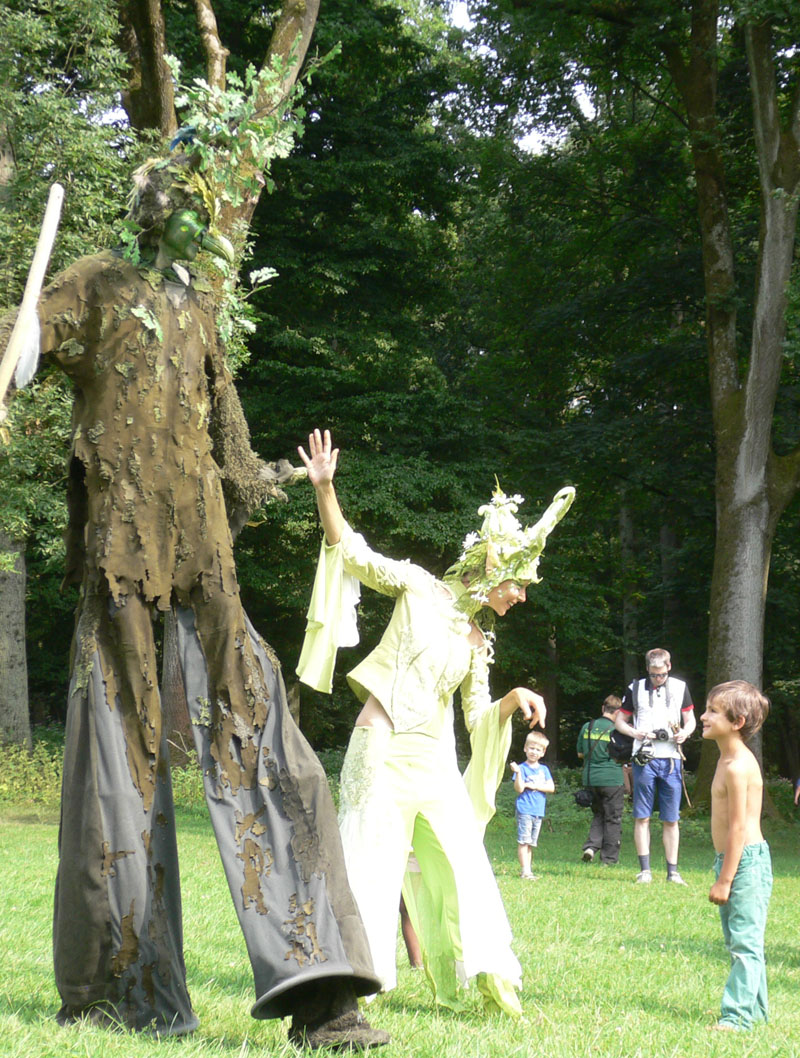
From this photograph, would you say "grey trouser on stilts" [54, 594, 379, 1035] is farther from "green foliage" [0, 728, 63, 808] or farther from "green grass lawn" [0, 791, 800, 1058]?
"green foliage" [0, 728, 63, 808]

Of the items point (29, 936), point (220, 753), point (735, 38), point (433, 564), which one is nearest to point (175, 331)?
point (220, 753)

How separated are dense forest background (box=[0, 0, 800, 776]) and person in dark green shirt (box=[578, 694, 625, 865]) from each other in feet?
25.3

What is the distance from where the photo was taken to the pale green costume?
5.12m

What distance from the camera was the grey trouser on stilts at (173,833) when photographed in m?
3.93

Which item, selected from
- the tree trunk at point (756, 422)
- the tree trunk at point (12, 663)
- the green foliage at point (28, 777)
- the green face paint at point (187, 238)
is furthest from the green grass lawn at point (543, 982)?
the tree trunk at point (12, 663)

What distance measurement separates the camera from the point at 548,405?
26078 millimetres

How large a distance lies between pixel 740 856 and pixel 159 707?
271cm

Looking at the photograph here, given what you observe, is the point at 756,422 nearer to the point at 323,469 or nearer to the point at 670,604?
the point at 670,604

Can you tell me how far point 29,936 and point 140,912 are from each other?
2896 mm

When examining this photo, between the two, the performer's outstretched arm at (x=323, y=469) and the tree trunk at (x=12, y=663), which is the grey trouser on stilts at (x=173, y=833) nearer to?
the performer's outstretched arm at (x=323, y=469)

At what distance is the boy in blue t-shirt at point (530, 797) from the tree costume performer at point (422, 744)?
604cm

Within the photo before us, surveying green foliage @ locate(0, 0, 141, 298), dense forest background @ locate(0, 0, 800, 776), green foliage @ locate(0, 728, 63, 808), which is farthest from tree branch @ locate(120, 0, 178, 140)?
green foliage @ locate(0, 728, 63, 808)

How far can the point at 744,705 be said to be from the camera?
5391 mm

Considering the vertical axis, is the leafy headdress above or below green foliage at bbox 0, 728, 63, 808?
above
